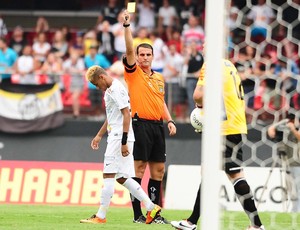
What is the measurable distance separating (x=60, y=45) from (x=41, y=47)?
54cm

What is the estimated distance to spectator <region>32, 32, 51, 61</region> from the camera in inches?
768

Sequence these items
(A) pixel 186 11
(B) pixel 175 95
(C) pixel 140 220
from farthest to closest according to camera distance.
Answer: (A) pixel 186 11
(B) pixel 175 95
(C) pixel 140 220

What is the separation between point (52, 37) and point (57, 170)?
5776mm

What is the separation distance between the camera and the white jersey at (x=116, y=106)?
9.87 m

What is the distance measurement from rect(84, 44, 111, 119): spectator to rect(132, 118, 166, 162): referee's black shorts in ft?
21.9

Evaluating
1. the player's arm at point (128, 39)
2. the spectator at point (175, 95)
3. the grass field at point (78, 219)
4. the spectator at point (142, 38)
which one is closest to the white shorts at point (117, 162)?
the grass field at point (78, 219)

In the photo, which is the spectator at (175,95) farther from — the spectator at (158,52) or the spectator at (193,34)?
the spectator at (193,34)

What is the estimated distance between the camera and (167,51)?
Result: 18.7m

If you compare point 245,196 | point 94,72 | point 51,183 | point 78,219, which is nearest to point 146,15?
point 51,183

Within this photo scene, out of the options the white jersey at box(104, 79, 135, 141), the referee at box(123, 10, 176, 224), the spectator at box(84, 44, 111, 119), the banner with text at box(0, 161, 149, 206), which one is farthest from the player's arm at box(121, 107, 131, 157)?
the spectator at box(84, 44, 111, 119)

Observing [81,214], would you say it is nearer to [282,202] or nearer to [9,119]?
[282,202]

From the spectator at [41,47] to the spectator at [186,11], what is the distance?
2.93 meters

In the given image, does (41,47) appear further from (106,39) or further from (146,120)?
(146,120)

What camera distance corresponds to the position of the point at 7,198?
15.7 m
